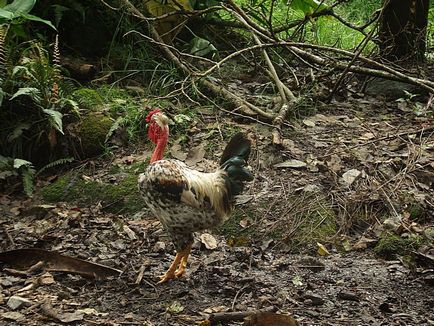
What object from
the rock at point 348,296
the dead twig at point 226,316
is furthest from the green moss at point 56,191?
the rock at point 348,296

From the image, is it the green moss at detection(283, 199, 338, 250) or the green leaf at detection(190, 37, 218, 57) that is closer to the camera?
the green moss at detection(283, 199, 338, 250)

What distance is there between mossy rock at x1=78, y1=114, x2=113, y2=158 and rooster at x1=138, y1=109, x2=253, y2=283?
1.66 meters

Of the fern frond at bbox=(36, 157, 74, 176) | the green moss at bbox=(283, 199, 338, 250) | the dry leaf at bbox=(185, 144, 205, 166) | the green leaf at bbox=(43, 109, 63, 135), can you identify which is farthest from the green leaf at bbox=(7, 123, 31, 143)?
the green moss at bbox=(283, 199, 338, 250)

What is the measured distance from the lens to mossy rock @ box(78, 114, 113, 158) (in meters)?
5.80

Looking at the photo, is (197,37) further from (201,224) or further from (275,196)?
(201,224)

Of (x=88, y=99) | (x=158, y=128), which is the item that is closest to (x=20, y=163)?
(x=88, y=99)

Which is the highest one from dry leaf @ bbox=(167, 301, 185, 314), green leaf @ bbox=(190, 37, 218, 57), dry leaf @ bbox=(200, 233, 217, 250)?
green leaf @ bbox=(190, 37, 218, 57)

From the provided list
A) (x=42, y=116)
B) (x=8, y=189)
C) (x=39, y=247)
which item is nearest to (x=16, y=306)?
(x=39, y=247)

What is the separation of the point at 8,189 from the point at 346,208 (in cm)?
269

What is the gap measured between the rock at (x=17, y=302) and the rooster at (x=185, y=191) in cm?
80

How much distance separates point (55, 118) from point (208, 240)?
5.61ft

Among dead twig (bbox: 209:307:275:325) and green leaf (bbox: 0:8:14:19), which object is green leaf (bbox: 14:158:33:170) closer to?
green leaf (bbox: 0:8:14:19)

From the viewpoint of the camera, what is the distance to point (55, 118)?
5.48 metres

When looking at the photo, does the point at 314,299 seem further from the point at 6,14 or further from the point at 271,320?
the point at 6,14
